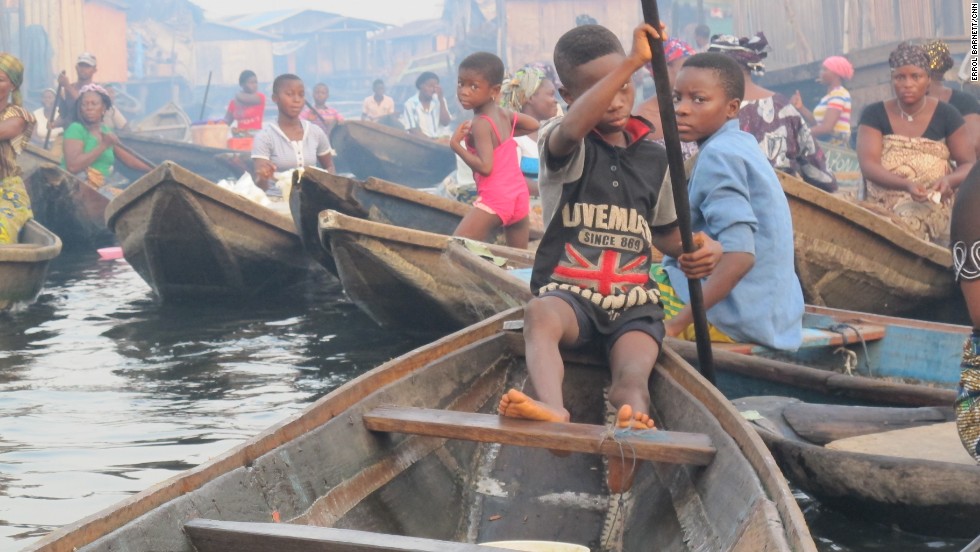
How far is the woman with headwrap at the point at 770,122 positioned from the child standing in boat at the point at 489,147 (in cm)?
114

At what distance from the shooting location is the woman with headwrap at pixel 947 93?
638cm

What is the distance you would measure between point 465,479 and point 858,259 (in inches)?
111

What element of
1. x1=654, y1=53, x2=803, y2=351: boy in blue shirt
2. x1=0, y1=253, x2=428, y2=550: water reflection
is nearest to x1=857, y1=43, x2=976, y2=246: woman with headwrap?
x1=654, y1=53, x2=803, y2=351: boy in blue shirt

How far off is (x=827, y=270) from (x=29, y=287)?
480 centimetres

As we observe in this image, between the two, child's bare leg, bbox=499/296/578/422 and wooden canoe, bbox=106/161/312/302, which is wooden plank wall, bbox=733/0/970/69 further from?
child's bare leg, bbox=499/296/578/422

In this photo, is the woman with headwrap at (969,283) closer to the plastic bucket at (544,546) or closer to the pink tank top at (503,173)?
the plastic bucket at (544,546)

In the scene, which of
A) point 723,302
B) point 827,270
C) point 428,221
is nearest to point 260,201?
point 428,221

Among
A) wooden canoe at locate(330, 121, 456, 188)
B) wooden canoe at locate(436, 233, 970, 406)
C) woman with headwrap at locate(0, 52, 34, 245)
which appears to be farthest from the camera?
wooden canoe at locate(330, 121, 456, 188)

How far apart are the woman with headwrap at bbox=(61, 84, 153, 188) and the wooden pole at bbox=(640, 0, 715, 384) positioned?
340 inches

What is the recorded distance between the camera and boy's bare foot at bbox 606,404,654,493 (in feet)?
9.73

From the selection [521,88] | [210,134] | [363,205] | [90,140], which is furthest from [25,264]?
[210,134]

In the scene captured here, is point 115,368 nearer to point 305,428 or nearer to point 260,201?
point 260,201

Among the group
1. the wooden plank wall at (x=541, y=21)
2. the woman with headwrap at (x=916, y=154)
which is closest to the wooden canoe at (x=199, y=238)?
the woman with headwrap at (x=916, y=154)

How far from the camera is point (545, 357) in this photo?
3293 mm
